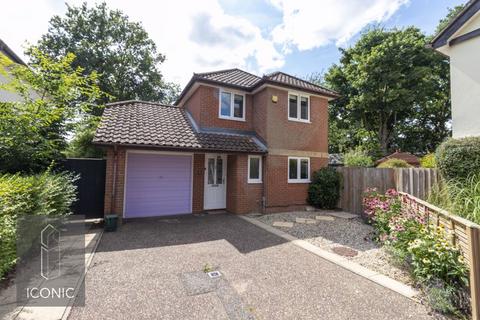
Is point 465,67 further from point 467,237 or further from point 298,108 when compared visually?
point 467,237

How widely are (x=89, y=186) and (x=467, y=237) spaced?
1047cm

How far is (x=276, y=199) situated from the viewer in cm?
1051

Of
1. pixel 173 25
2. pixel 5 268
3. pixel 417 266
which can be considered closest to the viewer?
pixel 5 268

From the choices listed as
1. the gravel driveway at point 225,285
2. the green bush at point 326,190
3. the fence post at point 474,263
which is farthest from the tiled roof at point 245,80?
the fence post at point 474,263

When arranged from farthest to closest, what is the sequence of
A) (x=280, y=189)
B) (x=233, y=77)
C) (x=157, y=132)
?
(x=233, y=77)
(x=280, y=189)
(x=157, y=132)

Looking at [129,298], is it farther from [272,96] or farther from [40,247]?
[272,96]

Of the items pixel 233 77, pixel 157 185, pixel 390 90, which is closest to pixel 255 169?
pixel 157 185

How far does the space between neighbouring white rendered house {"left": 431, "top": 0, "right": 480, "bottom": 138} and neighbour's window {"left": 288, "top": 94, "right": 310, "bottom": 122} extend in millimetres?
5570

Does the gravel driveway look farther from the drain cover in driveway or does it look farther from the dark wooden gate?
the dark wooden gate

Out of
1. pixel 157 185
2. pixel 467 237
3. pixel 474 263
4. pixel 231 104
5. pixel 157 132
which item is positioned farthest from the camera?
pixel 231 104

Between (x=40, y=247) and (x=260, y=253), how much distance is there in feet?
17.3

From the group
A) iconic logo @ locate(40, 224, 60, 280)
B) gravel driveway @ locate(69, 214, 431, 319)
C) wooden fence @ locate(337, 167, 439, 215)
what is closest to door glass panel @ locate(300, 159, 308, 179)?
wooden fence @ locate(337, 167, 439, 215)

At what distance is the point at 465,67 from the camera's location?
25.7ft

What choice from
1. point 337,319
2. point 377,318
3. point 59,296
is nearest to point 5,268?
point 59,296
